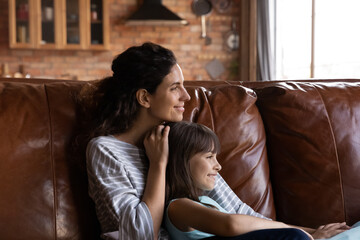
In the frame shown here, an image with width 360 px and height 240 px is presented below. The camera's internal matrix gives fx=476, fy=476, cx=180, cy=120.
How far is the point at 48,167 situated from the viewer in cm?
152

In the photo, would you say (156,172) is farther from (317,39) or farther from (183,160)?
(317,39)

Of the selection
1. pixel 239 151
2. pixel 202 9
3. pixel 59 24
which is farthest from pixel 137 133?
pixel 202 9

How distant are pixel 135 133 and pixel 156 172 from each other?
0.71 ft

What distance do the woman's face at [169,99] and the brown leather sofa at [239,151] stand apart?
0.68ft

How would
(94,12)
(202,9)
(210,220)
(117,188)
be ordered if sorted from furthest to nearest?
(202,9)
(94,12)
(117,188)
(210,220)

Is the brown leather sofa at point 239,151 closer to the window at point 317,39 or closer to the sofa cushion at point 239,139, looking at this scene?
the sofa cushion at point 239,139

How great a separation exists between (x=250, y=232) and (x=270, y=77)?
4077 millimetres

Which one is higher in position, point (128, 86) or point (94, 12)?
point (94, 12)

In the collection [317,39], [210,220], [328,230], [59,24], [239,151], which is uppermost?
[59,24]

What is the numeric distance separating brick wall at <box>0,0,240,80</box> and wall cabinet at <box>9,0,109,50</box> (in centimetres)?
29

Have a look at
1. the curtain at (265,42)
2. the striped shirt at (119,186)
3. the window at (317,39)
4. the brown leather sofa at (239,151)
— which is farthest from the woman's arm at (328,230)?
the curtain at (265,42)

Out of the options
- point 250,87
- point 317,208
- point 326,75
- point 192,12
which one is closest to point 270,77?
point 326,75

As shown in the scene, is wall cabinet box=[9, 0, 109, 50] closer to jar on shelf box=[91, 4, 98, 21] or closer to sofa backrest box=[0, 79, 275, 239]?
jar on shelf box=[91, 4, 98, 21]

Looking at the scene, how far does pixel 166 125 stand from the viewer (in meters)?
1.60
